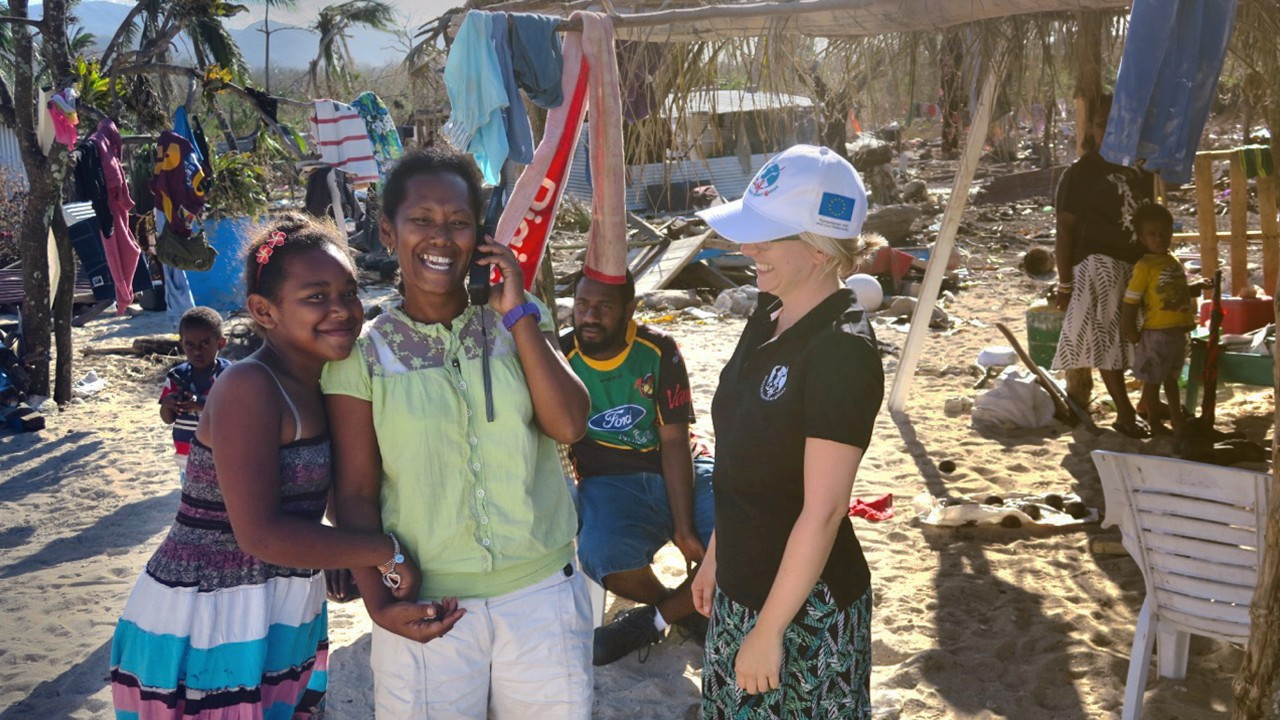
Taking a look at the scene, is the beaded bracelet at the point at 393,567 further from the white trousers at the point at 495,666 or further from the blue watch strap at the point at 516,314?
the blue watch strap at the point at 516,314

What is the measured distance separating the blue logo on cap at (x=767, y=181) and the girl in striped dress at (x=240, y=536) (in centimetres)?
83

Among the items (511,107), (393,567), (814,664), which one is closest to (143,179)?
(511,107)

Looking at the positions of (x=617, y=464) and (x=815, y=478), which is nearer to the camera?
(x=815, y=478)

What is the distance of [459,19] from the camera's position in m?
4.61

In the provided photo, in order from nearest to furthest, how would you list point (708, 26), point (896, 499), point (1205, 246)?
point (708, 26) < point (896, 499) < point (1205, 246)

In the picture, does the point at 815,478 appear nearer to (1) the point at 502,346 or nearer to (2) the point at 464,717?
(1) the point at 502,346

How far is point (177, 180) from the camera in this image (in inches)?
334

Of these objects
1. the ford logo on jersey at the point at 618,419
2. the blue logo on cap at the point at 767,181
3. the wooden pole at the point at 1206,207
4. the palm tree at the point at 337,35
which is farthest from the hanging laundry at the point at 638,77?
the palm tree at the point at 337,35

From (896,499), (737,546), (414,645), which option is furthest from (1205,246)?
(414,645)

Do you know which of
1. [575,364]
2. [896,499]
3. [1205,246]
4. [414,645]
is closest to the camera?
[414,645]

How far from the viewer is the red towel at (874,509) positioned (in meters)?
5.53

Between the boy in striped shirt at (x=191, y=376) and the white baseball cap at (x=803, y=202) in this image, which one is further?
the boy in striped shirt at (x=191, y=376)

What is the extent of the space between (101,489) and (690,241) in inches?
349

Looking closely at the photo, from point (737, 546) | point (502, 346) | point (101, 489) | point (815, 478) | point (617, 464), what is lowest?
point (101, 489)
